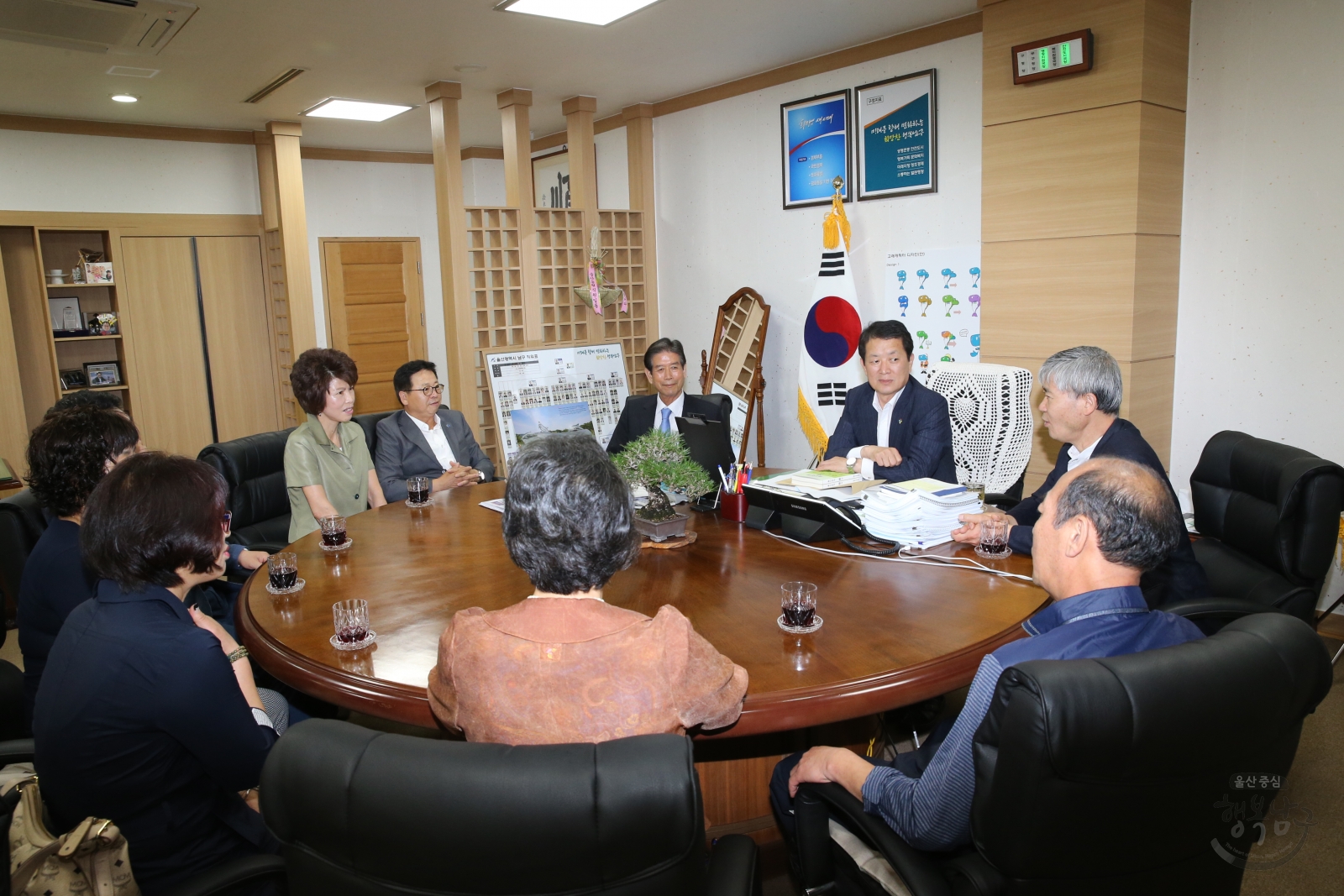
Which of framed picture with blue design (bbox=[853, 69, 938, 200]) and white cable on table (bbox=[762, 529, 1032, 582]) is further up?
framed picture with blue design (bbox=[853, 69, 938, 200])

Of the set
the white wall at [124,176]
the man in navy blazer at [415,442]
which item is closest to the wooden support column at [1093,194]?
the man in navy blazer at [415,442]

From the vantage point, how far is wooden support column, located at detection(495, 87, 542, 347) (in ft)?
19.1

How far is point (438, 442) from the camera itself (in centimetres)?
394

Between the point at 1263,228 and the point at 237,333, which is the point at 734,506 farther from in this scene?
the point at 237,333

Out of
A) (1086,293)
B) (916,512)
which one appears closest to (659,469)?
(916,512)

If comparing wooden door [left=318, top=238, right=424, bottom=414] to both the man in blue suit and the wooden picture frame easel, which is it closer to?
the wooden picture frame easel

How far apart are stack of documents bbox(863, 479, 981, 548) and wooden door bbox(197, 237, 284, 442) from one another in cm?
612

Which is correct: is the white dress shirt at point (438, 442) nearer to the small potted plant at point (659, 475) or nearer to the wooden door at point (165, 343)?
the small potted plant at point (659, 475)

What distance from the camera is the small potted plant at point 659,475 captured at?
254 cm

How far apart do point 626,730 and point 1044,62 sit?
363 centimetres

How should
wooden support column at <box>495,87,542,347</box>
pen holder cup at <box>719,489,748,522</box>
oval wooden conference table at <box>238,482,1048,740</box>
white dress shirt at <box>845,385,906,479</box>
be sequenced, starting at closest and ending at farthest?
oval wooden conference table at <box>238,482,1048,740</box>, pen holder cup at <box>719,489,748,522</box>, white dress shirt at <box>845,385,906,479</box>, wooden support column at <box>495,87,542,347</box>

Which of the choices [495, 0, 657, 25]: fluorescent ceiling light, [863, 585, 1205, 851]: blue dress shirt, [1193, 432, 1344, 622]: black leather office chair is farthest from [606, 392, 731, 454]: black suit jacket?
[863, 585, 1205, 851]: blue dress shirt

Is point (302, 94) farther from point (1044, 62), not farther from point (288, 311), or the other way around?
point (1044, 62)

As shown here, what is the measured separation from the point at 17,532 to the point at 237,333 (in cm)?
492
